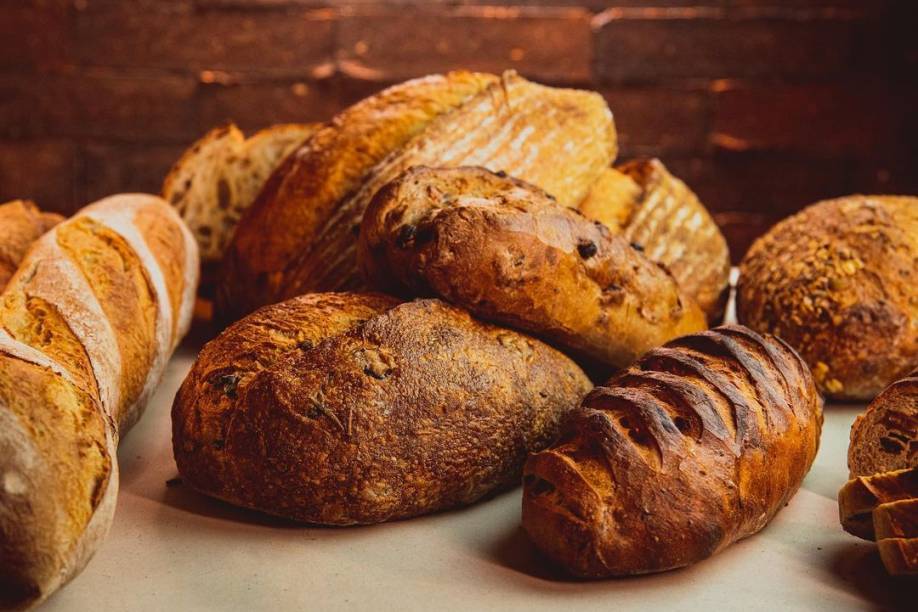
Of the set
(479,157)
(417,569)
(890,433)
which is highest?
(479,157)

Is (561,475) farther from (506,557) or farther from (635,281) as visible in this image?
(635,281)

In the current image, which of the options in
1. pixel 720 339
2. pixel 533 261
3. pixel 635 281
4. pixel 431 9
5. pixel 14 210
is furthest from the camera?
pixel 431 9

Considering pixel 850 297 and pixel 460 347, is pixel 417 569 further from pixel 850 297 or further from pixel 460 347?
pixel 850 297

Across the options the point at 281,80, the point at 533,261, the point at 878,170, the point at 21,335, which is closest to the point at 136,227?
the point at 21,335

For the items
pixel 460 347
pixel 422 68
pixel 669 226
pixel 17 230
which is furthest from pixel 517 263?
pixel 422 68

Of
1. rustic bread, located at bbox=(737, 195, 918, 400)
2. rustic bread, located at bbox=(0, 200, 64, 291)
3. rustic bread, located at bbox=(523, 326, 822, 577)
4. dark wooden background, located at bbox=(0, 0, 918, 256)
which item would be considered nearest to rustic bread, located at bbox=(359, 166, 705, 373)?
rustic bread, located at bbox=(523, 326, 822, 577)

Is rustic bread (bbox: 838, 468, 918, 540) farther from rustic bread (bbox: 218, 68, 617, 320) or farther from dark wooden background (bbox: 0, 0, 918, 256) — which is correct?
dark wooden background (bbox: 0, 0, 918, 256)

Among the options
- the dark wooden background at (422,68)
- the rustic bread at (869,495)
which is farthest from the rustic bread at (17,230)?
the dark wooden background at (422,68)
